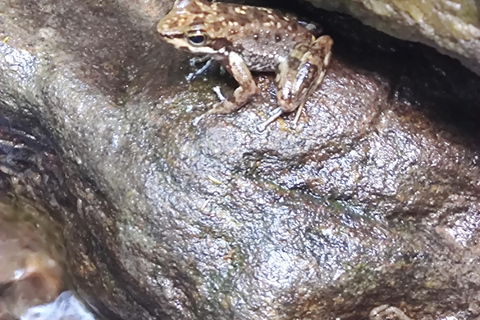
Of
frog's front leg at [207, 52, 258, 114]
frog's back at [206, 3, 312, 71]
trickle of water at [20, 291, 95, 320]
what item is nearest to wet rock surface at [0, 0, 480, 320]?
frog's front leg at [207, 52, 258, 114]

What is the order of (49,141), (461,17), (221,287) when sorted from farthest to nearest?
(49,141) → (221,287) → (461,17)

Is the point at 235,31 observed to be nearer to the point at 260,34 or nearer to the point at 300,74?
the point at 260,34

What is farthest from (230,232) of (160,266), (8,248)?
(8,248)

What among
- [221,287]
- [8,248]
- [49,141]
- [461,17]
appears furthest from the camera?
[8,248]

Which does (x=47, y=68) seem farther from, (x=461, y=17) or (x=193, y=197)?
(x=461, y=17)

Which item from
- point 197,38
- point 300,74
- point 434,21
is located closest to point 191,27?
point 197,38

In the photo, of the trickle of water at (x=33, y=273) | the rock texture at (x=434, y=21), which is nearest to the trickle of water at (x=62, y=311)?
the trickle of water at (x=33, y=273)
